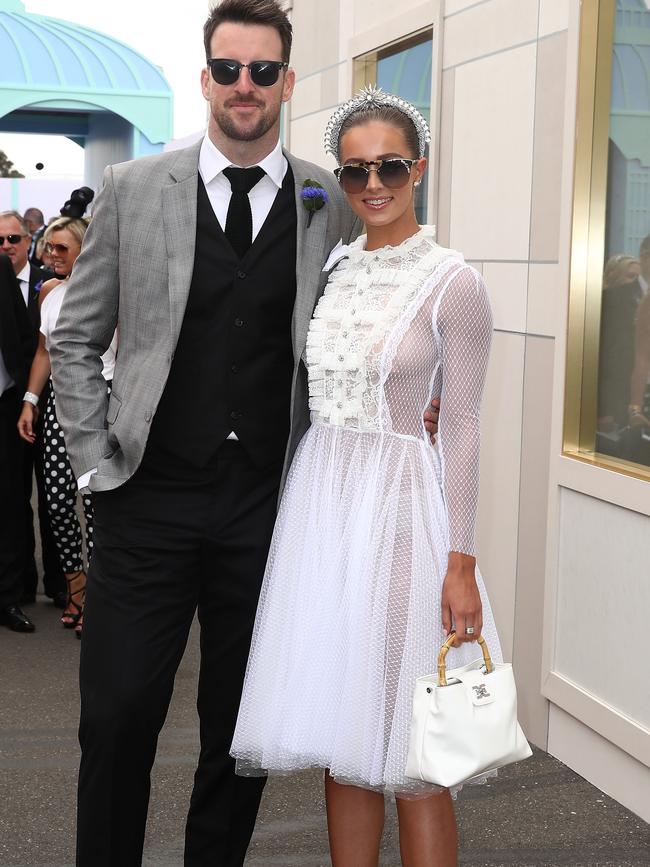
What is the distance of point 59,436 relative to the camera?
20.3 ft

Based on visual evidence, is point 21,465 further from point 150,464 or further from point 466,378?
point 466,378

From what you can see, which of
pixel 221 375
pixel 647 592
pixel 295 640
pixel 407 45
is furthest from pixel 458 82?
pixel 295 640

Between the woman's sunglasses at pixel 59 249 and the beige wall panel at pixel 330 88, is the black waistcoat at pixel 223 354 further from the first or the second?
the beige wall panel at pixel 330 88

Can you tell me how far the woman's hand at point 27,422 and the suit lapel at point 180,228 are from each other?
3328 millimetres

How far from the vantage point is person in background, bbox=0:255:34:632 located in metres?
6.48

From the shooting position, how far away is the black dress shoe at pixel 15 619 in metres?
6.56

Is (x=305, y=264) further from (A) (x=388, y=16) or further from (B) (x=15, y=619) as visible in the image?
(B) (x=15, y=619)

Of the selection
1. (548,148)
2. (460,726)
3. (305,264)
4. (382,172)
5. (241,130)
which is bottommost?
(460,726)

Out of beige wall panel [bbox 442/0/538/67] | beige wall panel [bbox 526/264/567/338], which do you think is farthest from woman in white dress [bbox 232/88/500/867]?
beige wall panel [bbox 442/0/538/67]

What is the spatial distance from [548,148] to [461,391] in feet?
6.81

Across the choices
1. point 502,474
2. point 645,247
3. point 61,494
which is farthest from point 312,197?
point 61,494

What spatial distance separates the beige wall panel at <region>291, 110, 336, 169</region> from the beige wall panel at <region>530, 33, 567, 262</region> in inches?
106

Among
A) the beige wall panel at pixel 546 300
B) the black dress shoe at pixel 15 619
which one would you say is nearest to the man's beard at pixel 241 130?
the beige wall panel at pixel 546 300

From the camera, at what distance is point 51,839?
3.96 metres
